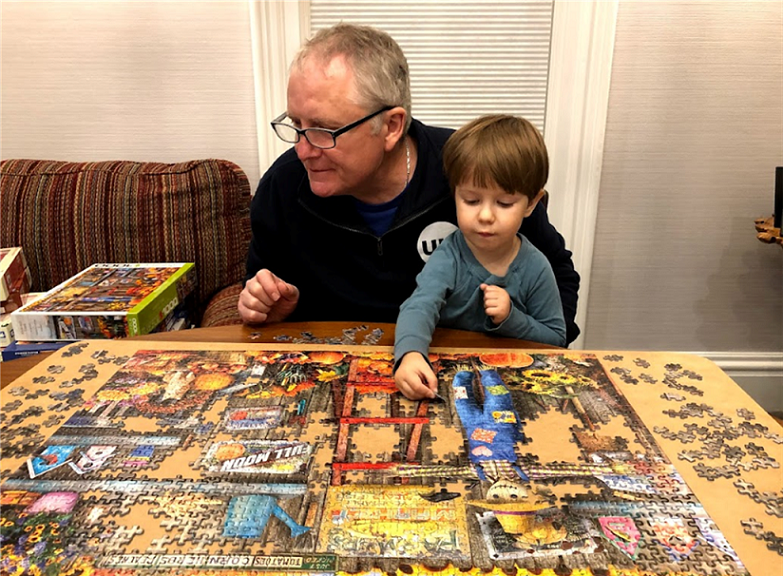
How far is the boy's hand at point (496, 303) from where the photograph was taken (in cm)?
130

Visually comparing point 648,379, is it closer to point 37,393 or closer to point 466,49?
point 37,393

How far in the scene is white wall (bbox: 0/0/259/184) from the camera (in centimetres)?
235

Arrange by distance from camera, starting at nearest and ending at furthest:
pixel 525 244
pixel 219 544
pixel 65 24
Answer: pixel 219 544
pixel 525 244
pixel 65 24

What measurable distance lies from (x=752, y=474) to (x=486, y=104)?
190 centimetres

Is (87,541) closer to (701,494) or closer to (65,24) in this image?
(701,494)

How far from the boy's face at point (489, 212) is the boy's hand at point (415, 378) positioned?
322mm

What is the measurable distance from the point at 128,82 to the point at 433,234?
1.55 metres

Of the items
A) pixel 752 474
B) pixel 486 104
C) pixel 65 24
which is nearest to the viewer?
pixel 752 474

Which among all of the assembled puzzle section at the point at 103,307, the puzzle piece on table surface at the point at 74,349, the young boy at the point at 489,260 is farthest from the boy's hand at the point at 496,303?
the assembled puzzle section at the point at 103,307

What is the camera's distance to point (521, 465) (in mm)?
929

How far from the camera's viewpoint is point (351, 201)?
1.64 meters

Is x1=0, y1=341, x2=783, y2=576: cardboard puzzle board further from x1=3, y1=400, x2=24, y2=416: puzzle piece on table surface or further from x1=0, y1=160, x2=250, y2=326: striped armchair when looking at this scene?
x1=0, y1=160, x2=250, y2=326: striped armchair

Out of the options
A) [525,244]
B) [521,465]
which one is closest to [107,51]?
[525,244]

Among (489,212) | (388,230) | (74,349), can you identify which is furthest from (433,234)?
(74,349)
